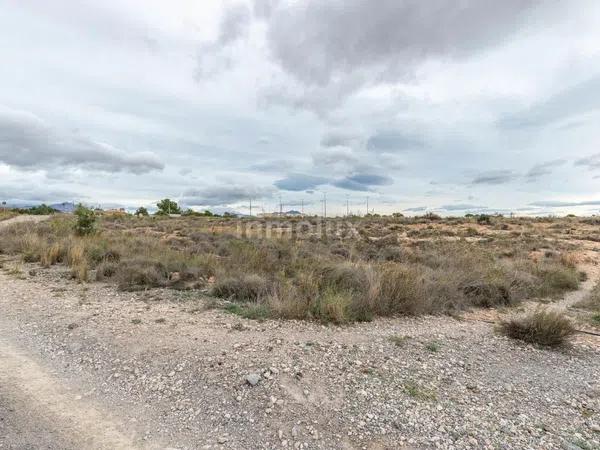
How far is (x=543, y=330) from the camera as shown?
5379mm

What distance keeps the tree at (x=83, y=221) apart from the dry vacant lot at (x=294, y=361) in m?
7.81

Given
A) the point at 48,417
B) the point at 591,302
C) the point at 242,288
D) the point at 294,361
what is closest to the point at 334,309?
the point at 294,361

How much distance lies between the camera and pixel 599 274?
1148 centimetres

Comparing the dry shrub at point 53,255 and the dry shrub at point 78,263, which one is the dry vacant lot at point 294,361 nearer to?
the dry shrub at point 78,263

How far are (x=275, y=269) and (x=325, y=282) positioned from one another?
2078 millimetres

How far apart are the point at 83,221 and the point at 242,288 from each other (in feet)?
41.5

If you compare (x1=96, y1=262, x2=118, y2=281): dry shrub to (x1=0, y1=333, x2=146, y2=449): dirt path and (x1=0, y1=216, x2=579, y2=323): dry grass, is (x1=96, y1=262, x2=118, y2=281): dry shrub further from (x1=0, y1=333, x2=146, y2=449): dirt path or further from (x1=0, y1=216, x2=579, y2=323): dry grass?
(x1=0, y1=333, x2=146, y2=449): dirt path

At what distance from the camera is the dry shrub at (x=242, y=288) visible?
689 centimetres

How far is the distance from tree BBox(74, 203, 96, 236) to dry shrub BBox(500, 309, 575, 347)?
16920 millimetres

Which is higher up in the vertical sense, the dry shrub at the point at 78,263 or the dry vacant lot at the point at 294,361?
the dry shrub at the point at 78,263

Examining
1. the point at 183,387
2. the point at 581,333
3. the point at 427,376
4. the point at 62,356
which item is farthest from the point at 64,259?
the point at 581,333

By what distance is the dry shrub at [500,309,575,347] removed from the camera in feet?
17.4

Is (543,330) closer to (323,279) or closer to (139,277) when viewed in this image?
(323,279)

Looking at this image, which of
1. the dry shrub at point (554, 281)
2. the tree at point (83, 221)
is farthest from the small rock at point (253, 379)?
the tree at point (83, 221)
